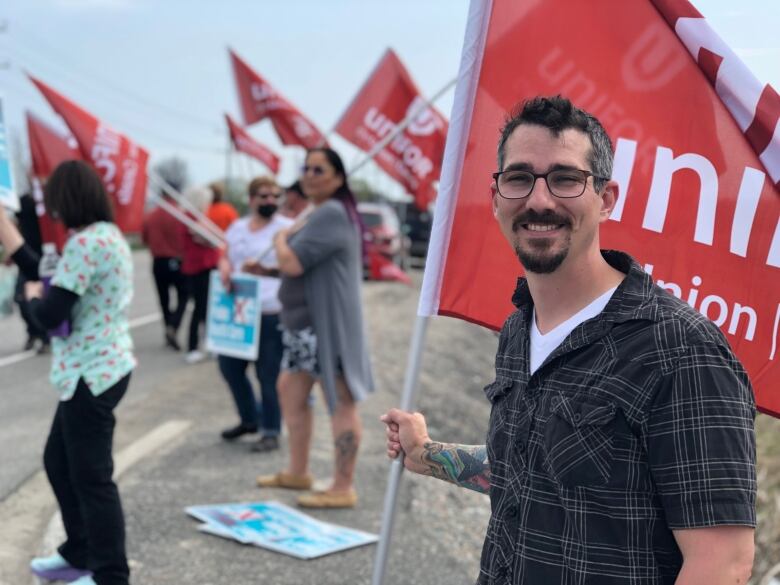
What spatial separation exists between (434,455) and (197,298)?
8.07m

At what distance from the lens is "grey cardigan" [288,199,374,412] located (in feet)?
16.5

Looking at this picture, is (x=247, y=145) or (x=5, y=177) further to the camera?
(x=247, y=145)

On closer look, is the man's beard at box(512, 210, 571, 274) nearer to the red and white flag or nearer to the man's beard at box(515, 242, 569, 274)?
the man's beard at box(515, 242, 569, 274)

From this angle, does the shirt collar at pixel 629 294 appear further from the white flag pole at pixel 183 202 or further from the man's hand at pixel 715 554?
the white flag pole at pixel 183 202

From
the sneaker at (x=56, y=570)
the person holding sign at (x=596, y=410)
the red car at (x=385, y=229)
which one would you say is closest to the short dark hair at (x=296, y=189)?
the sneaker at (x=56, y=570)

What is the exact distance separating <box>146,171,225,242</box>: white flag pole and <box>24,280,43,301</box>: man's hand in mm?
3979

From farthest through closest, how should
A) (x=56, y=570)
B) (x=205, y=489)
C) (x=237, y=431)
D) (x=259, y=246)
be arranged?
1. (x=259, y=246)
2. (x=237, y=431)
3. (x=205, y=489)
4. (x=56, y=570)

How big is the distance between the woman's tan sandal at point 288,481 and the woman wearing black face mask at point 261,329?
2.54 ft

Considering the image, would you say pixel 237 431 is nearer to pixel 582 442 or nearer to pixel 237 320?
pixel 237 320

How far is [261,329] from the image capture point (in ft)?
21.7

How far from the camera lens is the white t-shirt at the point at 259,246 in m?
6.70

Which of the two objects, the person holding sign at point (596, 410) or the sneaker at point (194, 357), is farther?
the sneaker at point (194, 357)

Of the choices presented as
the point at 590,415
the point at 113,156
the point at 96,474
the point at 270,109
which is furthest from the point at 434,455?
the point at 270,109

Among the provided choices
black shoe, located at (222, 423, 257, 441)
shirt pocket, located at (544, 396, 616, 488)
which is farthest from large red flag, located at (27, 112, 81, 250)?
shirt pocket, located at (544, 396, 616, 488)
